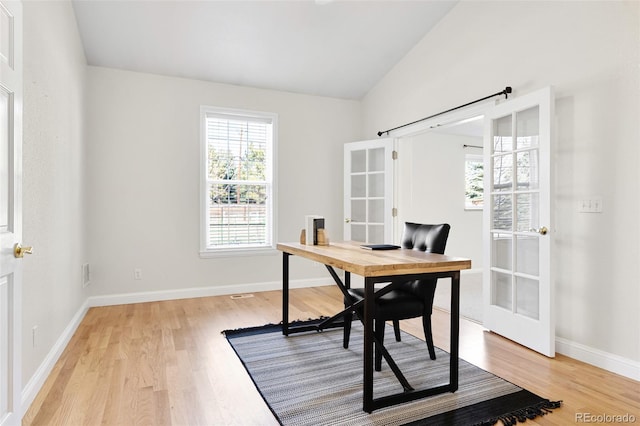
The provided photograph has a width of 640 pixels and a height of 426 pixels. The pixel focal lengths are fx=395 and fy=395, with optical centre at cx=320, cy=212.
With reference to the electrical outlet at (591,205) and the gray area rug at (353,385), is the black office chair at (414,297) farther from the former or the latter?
the electrical outlet at (591,205)

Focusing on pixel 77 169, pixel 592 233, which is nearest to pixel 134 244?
pixel 77 169

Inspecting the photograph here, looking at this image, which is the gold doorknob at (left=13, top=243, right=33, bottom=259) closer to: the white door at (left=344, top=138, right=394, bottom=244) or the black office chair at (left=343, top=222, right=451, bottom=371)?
the black office chair at (left=343, top=222, right=451, bottom=371)

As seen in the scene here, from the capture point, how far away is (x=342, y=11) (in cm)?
387

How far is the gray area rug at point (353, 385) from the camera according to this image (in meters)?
1.99

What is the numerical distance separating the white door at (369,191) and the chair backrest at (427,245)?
1912 millimetres

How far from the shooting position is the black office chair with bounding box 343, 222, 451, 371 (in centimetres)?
239

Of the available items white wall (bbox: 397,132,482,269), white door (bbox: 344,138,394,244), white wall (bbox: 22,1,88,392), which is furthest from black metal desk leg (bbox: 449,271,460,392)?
white wall (bbox: 397,132,482,269)

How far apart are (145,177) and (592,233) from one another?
4255 millimetres

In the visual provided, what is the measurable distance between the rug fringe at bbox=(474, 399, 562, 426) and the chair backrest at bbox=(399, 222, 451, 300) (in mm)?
743

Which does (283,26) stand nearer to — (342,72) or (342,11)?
(342,11)

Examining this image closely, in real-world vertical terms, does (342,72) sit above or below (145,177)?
above

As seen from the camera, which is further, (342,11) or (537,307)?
(342,11)

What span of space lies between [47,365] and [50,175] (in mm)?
1250

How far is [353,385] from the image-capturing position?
233 cm
